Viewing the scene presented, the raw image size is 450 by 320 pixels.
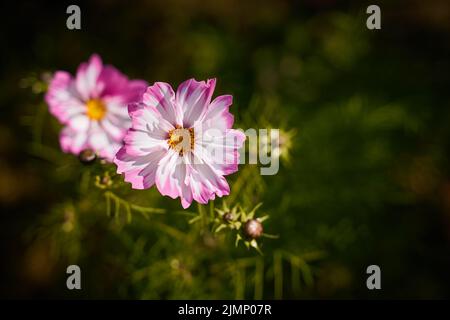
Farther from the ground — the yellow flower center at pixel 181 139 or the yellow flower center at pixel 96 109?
the yellow flower center at pixel 96 109

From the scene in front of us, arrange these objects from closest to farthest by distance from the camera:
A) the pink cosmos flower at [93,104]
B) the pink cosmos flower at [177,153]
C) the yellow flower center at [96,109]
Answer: the pink cosmos flower at [177,153], the pink cosmos flower at [93,104], the yellow flower center at [96,109]

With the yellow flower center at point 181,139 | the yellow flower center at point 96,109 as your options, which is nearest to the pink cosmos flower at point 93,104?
the yellow flower center at point 96,109

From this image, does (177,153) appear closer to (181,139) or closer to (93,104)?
(181,139)

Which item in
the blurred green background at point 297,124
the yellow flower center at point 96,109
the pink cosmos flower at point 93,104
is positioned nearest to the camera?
the pink cosmos flower at point 93,104

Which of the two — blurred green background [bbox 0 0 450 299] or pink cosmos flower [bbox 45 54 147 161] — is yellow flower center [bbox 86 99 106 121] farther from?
blurred green background [bbox 0 0 450 299]

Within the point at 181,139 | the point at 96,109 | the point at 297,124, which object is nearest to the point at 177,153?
the point at 181,139

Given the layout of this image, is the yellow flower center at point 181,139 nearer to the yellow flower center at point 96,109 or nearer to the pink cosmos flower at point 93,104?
the pink cosmos flower at point 93,104

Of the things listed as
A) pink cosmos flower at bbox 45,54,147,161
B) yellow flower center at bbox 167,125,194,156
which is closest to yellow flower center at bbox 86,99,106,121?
pink cosmos flower at bbox 45,54,147,161
